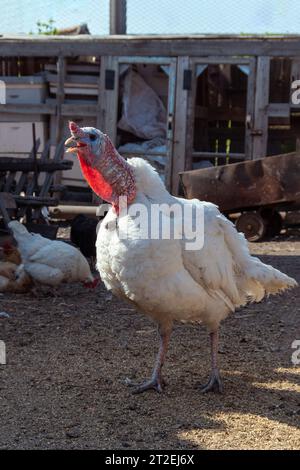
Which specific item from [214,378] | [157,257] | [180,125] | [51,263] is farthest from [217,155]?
[157,257]

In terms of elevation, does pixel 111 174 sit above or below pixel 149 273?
above

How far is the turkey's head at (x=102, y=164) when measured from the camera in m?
4.56

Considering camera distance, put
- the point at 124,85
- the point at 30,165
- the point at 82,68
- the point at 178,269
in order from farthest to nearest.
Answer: the point at 124,85, the point at 82,68, the point at 30,165, the point at 178,269

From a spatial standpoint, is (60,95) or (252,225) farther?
(60,95)

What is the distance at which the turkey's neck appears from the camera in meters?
4.59

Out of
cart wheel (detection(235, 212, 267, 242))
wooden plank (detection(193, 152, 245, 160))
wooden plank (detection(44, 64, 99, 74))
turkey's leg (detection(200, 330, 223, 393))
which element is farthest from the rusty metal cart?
turkey's leg (detection(200, 330, 223, 393))

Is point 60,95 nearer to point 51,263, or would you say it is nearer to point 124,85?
point 124,85

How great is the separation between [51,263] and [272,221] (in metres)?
5.44

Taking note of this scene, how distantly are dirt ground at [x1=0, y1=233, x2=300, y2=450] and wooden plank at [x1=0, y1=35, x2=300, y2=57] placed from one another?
6.84 metres

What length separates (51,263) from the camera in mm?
7758

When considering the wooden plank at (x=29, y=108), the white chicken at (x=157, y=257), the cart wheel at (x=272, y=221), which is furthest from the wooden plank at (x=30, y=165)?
the white chicken at (x=157, y=257)

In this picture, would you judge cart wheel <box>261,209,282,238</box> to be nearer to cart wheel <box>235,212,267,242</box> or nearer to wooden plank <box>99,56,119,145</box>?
cart wheel <box>235,212,267,242</box>

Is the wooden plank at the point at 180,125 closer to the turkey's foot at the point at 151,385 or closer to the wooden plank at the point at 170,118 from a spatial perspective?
the wooden plank at the point at 170,118
